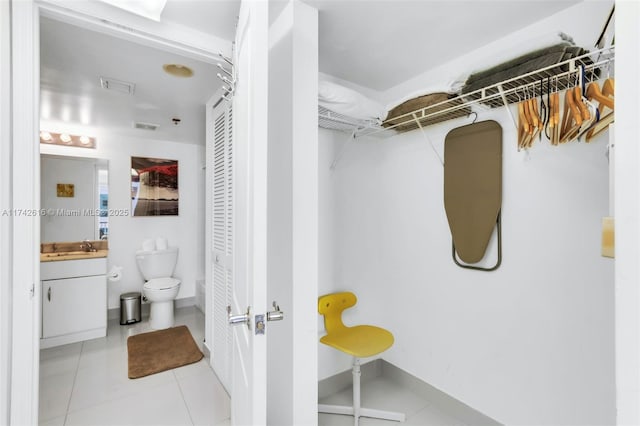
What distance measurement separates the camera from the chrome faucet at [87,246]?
3.37 meters

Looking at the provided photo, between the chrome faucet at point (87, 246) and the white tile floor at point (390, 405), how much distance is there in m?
3.06

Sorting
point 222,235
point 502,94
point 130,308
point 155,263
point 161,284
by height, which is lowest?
point 130,308

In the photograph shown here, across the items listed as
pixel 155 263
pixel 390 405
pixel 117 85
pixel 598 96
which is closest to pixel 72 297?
pixel 155 263

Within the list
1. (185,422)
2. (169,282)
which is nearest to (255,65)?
(185,422)

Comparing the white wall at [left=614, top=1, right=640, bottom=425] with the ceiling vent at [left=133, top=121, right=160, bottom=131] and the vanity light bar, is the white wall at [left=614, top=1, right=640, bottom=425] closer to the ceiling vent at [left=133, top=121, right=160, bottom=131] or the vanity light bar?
the ceiling vent at [left=133, top=121, right=160, bottom=131]

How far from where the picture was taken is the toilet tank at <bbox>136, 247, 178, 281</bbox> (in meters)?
3.64

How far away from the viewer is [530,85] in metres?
1.30

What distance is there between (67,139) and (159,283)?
6.18 ft

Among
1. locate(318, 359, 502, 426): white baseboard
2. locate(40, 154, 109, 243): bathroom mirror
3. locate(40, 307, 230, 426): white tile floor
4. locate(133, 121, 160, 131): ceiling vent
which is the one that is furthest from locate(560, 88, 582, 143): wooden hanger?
locate(40, 154, 109, 243): bathroom mirror

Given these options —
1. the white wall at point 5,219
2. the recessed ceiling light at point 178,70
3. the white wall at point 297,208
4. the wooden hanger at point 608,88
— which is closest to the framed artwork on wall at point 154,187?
the recessed ceiling light at point 178,70

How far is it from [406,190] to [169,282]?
9.29 ft

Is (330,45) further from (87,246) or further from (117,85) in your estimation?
(87,246)

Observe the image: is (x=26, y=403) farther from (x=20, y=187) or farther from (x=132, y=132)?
(x=132, y=132)

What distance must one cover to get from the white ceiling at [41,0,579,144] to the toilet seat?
73.9 inches
